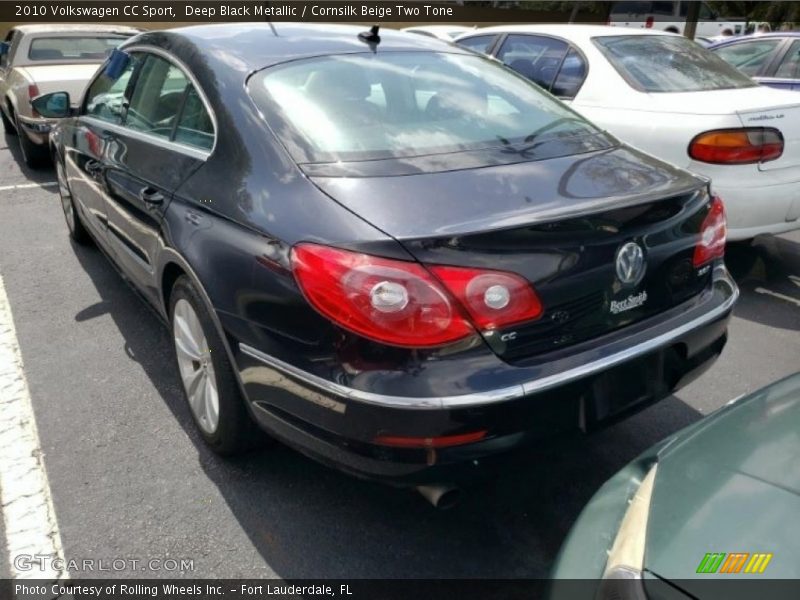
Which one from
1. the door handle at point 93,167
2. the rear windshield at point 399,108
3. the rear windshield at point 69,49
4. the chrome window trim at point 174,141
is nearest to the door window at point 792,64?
the rear windshield at point 399,108

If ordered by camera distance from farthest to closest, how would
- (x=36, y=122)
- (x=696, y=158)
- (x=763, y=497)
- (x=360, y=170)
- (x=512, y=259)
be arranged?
(x=36, y=122) < (x=696, y=158) < (x=360, y=170) < (x=512, y=259) < (x=763, y=497)

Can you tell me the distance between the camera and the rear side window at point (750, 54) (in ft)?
23.9

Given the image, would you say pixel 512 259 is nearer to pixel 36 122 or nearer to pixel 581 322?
pixel 581 322

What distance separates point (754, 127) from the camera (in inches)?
158

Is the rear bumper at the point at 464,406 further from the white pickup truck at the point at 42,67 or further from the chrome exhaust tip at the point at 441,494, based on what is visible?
the white pickup truck at the point at 42,67

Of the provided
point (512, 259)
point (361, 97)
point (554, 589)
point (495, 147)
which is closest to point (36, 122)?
point (361, 97)

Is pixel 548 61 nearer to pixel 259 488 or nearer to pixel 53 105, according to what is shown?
pixel 53 105

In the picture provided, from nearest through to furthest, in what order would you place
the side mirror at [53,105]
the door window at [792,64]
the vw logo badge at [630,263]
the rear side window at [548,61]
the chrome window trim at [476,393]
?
the chrome window trim at [476,393] < the vw logo badge at [630,263] < the side mirror at [53,105] < the rear side window at [548,61] < the door window at [792,64]

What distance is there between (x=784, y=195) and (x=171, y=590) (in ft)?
12.8

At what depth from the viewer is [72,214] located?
4996mm

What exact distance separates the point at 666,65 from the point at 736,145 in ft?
3.59

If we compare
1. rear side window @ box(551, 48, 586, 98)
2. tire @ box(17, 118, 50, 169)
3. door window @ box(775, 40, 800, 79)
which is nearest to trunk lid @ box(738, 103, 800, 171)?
rear side window @ box(551, 48, 586, 98)

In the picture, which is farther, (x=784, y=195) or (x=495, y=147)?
(x=784, y=195)

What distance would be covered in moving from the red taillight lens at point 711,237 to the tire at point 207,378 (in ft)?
5.62
